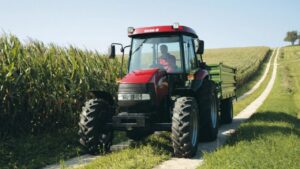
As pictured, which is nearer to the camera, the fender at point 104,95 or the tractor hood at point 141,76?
the tractor hood at point 141,76

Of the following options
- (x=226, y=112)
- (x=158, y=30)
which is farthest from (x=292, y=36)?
(x=158, y=30)

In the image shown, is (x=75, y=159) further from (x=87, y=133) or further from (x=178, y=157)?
(x=178, y=157)

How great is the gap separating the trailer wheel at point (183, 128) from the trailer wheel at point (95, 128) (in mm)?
1546

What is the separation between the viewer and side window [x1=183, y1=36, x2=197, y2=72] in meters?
8.84

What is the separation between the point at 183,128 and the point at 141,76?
143cm

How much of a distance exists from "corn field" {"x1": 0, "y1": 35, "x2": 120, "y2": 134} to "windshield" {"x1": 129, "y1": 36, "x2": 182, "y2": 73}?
262 cm

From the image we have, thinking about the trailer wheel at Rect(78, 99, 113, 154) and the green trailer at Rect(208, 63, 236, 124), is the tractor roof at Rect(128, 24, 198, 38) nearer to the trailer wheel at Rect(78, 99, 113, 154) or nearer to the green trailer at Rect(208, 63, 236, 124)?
the trailer wheel at Rect(78, 99, 113, 154)

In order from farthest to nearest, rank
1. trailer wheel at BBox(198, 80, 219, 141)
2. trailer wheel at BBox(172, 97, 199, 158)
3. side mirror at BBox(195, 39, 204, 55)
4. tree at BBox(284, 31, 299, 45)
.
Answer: tree at BBox(284, 31, 299, 45) → trailer wheel at BBox(198, 80, 219, 141) → side mirror at BBox(195, 39, 204, 55) → trailer wheel at BBox(172, 97, 199, 158)

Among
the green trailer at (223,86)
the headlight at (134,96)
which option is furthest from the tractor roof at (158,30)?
the green trailer at (223,86)

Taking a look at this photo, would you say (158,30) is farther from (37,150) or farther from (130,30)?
(37,150)

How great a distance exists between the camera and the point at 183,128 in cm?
741

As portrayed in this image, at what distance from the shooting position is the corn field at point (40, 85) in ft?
30.5

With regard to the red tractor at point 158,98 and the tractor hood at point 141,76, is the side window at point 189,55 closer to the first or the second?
the red tractor at point 158,98

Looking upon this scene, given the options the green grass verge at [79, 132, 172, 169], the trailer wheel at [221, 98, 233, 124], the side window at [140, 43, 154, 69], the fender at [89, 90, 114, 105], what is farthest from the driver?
the trailer wheel at [221, 98, 233, 124]
